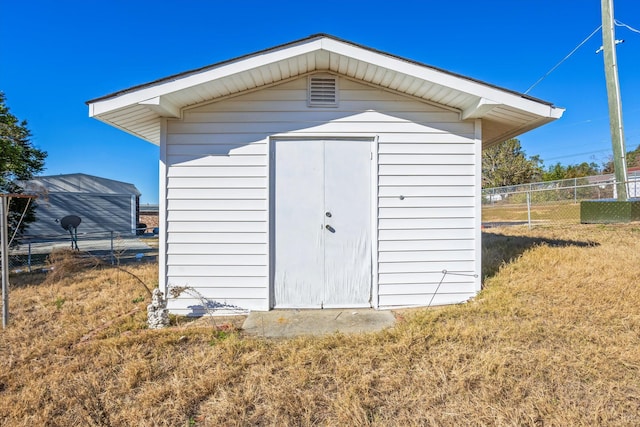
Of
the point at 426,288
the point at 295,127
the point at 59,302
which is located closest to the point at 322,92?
the point at 295,127

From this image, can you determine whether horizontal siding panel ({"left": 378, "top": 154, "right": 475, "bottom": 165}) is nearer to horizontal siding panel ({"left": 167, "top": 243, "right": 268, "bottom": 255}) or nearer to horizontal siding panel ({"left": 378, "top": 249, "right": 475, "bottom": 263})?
horizontal siding panel ({"left": 378, "top": 249, "right": 475, "bottom": 263})

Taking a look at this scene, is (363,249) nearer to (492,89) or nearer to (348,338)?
(348,338)

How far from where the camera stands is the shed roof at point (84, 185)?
50.4ft

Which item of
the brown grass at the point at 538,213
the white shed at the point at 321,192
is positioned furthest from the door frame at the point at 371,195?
the brown grass at the point at 538,213

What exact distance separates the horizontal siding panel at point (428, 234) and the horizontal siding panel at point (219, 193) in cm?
163

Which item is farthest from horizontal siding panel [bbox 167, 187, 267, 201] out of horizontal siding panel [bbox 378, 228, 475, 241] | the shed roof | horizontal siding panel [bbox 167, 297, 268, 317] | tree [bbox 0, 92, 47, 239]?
the shed roof

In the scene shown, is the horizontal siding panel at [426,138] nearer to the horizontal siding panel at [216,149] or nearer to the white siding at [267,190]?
the white siding at [267,190]

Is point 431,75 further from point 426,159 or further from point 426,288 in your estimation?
point 426,288

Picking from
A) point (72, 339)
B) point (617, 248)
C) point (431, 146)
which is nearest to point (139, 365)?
point (72, 339)

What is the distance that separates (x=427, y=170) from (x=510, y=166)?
1193 inches

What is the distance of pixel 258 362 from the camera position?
8.79 ft

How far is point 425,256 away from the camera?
4039mm

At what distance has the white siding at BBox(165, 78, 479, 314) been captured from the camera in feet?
12.9

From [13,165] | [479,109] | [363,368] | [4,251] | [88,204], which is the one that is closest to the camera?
[363,368]
